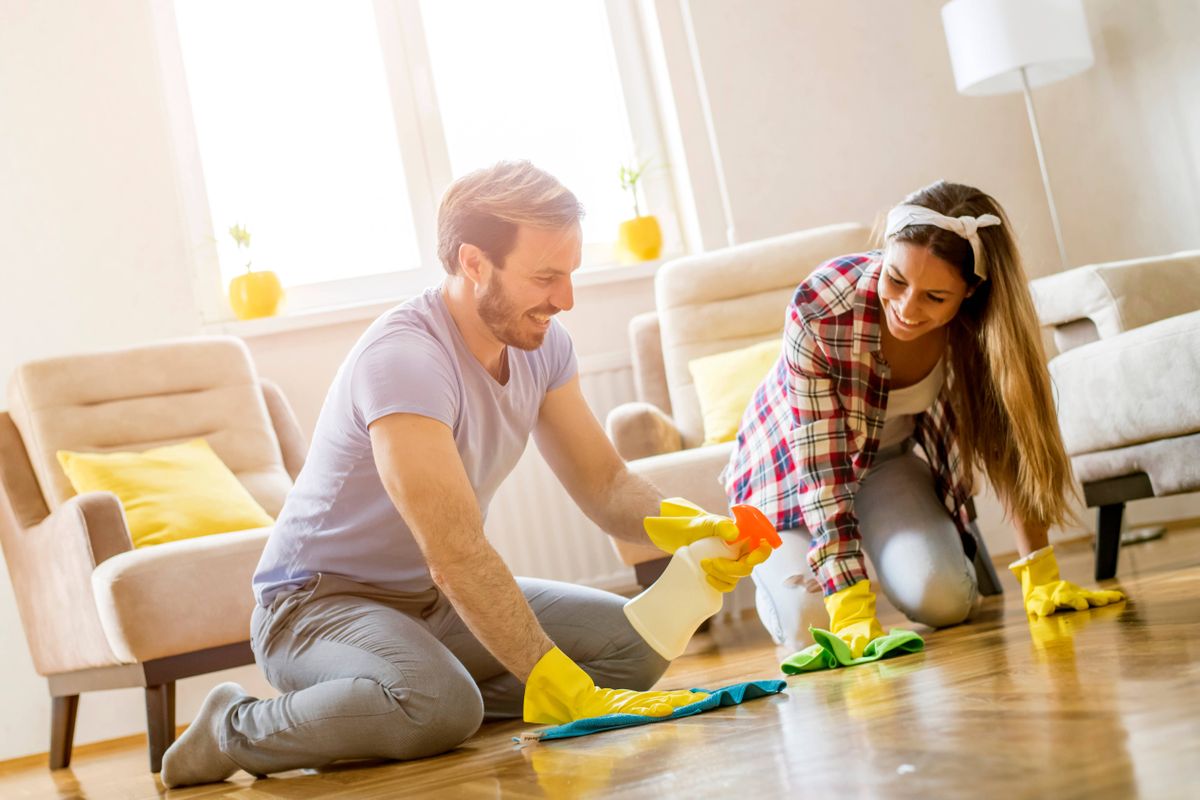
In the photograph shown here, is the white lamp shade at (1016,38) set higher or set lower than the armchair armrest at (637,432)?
higher

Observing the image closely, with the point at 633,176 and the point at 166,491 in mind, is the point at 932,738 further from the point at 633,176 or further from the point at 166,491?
the point at 633,176

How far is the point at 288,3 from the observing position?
379 centimetres

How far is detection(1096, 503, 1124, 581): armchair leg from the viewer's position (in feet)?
7.94

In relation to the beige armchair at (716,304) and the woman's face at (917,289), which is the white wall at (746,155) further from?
the woman's face at (917,289)

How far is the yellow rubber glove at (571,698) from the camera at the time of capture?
1.57 meters

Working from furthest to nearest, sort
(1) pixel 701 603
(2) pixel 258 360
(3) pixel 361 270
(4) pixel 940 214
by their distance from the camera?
(3) pixel 361 270
(2) pixel 258 360
(4) pixel 940 214
(1) pixel 701 603

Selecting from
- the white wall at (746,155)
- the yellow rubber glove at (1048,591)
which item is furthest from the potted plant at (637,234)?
the yellow rubber glove at (1048,591)

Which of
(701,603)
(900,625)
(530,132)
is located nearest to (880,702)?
(701,603)

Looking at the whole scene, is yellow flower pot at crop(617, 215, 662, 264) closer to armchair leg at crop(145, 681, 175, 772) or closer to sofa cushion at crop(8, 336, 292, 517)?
sofa cushion at crop(8, 336, 292, 517)

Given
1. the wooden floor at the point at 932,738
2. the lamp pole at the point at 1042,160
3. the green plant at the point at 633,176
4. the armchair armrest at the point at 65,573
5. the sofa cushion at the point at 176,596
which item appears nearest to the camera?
the wooden floor at the point at 932,738

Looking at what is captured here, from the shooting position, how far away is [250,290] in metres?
3.52

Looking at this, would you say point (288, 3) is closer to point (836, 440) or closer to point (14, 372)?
point (14, 372)

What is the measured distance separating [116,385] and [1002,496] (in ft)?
6.94

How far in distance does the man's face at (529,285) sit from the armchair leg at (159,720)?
1176 millimetres
